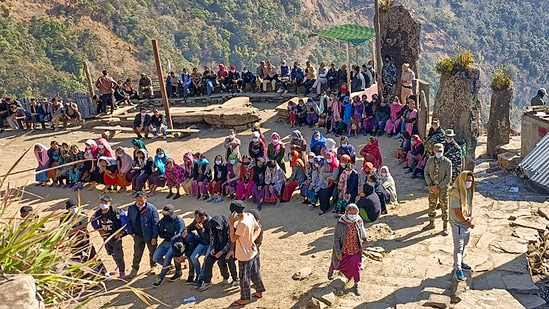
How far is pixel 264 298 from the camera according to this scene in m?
7.33

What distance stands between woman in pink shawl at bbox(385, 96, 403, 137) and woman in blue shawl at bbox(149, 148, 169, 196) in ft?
18.6

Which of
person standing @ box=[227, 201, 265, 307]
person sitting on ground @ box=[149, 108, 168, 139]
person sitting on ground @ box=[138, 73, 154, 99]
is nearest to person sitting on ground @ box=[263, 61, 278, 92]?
person sitting on ground @ box=[138, 73, 154, 99]

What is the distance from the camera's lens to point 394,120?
13.6 meters

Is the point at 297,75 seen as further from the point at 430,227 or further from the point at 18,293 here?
the point at 18,293

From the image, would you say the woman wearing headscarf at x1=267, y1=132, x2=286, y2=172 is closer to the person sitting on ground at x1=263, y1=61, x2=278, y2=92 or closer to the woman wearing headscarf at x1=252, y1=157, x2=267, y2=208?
the woman wearing headscarf at x1=252, y1=157, x2=267, y2=208

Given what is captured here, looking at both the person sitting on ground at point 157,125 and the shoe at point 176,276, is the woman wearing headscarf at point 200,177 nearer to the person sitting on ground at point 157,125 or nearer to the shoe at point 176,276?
the shoe at point 176,276

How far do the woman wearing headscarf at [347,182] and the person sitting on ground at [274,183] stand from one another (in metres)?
1.45

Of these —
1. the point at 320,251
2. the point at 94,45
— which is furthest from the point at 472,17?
the point at 320,251

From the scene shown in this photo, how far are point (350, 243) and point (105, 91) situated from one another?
14.1 metres

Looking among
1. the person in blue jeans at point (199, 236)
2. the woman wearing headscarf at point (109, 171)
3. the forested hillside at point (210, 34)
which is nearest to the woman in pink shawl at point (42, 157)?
the woman wearing headscarf at point (109, 171)

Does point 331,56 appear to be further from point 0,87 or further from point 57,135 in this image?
point 57,135

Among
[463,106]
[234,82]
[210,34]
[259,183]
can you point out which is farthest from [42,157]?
[210,34]

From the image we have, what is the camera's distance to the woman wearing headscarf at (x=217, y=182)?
11.2 m

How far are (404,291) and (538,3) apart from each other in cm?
7210
